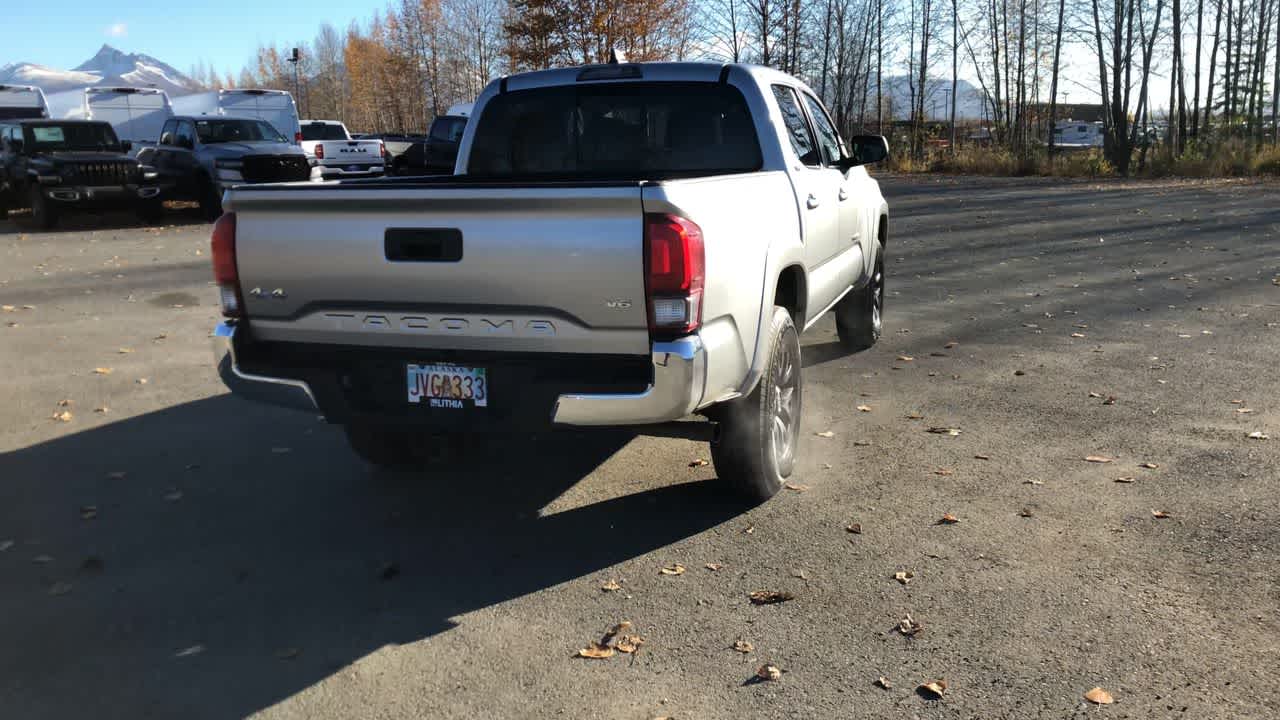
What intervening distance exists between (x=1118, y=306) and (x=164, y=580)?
28.3 feet

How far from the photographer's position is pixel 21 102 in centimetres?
2756

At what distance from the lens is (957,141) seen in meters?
41.0

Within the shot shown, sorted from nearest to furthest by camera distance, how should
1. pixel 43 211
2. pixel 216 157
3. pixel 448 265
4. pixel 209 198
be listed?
1. pixel 448 265
2. pixel 43 211
3. pixel 216 157
4. pixel 209 198

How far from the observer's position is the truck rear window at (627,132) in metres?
5.48

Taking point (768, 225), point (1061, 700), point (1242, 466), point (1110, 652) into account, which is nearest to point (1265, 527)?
point (1242, 466)

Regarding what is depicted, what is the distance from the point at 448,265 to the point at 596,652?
4.98ft

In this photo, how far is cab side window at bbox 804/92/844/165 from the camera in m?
6.47

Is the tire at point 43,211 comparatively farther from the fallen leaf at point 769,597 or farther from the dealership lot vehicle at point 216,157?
the fallen leaf at point 769,597

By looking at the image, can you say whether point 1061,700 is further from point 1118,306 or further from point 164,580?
point 1118,306

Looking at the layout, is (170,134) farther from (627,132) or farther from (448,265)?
(448,265)

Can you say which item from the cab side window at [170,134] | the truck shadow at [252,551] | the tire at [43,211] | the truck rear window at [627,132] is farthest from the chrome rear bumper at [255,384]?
the cab side window at [170,134]

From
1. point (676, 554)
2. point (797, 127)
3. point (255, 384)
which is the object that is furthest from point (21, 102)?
point (676, 554)

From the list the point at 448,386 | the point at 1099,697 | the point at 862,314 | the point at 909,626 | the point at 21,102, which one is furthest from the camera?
the point at 21,102

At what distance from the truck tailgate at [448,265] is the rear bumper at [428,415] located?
3.9 inches
